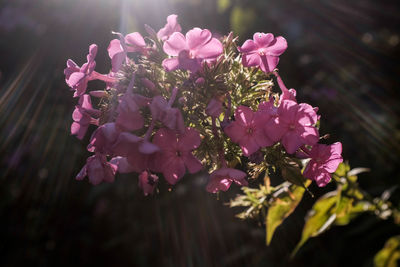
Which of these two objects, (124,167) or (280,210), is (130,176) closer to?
(280,210)

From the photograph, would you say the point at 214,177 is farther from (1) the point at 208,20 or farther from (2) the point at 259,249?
(1) the point at 208,20

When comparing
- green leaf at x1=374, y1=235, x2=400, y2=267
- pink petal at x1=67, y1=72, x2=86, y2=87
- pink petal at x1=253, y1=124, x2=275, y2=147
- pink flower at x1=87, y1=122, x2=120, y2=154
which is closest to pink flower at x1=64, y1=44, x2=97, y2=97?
pink petal at x1=67, y1=72, x2=86, y2=87

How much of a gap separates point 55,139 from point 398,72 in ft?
14.3

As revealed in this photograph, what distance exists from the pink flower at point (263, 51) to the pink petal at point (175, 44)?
213 mm

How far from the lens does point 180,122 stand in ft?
3.25

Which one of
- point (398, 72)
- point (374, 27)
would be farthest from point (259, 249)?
point (374, 27)

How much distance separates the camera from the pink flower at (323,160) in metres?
1.11

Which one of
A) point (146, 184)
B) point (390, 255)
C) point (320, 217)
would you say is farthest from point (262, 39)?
point (390, 255)

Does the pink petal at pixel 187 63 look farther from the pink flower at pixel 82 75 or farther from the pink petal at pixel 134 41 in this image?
the pink flower at pixel 82 75

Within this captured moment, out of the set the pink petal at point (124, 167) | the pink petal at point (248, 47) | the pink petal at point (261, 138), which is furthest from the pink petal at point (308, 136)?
the pink petal at point (124, 167)

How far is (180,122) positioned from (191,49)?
257 millimetres

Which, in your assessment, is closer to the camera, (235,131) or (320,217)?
(235,131)

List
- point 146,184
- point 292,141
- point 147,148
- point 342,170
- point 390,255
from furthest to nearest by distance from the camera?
point 390,255 → point 342,170 → point 146,184 → point 292,141 → point 147,148

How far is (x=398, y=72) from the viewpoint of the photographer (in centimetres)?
439
